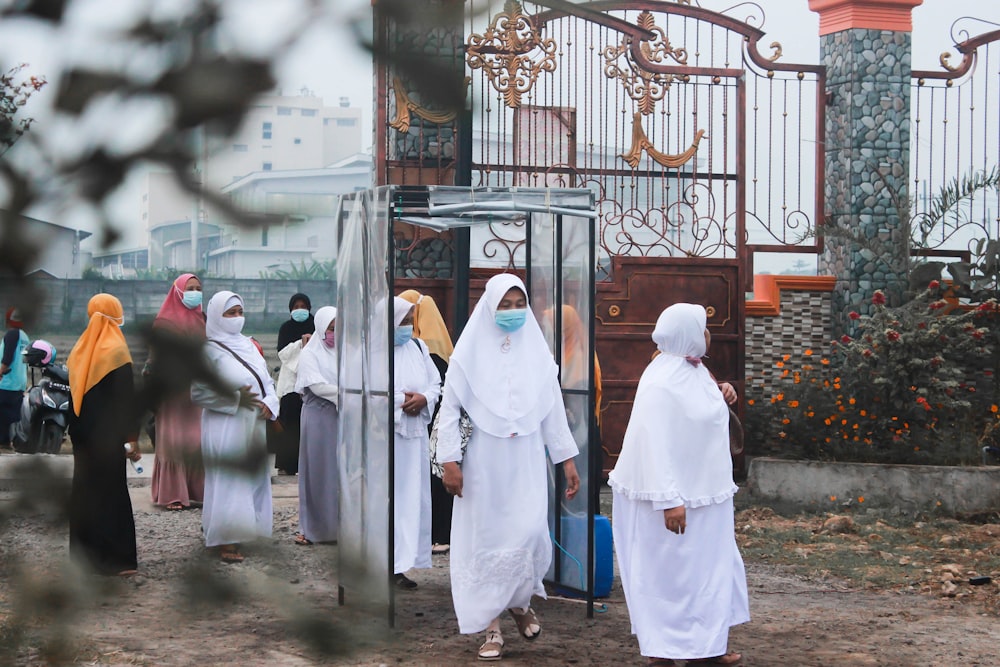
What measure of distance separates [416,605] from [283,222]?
4.77 meters

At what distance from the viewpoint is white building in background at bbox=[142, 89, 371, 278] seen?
3.11 ft

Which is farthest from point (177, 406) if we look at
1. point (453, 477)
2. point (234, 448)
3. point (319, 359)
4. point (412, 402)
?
point (319, 359)

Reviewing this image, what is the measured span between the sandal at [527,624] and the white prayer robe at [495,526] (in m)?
0.09

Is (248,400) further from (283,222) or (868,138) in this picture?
(868,138)

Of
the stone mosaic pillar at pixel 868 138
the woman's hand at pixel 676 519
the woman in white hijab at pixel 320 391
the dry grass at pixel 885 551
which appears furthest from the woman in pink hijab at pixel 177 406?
the stone mosaic pillar at pixel 868 138

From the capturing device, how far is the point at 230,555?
1.19 metres

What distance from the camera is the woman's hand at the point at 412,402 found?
5.72m

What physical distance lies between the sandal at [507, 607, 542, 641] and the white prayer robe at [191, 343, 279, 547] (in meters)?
3.78

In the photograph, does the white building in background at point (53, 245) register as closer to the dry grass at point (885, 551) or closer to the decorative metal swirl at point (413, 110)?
the decorative metal swirl at point (413, 110)

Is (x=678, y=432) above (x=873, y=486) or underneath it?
above

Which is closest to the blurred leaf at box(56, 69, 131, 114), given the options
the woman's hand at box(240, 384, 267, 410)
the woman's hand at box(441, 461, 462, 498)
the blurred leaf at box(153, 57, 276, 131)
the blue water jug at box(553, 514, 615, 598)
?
the blurred leaf at box(153, 57, 276, 131)

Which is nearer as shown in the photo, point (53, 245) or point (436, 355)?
point (53, 245)

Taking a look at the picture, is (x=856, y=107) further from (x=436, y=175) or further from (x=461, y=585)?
(x=461, y=585)

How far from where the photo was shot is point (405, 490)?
18.9 ft
